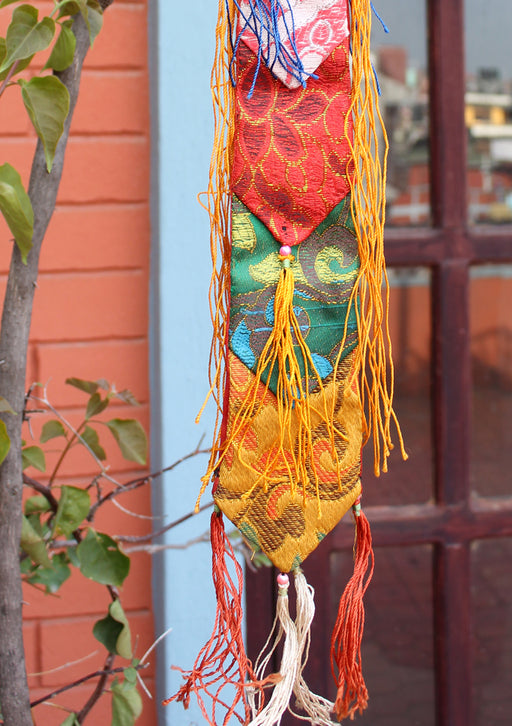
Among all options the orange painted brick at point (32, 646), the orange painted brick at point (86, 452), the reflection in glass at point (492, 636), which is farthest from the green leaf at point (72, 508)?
the reflection in glass at point (492, 636)

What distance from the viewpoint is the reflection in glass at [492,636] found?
1354 millimetres

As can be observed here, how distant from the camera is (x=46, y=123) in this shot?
57 centimetres

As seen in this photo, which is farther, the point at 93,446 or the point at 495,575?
the point at 495,575

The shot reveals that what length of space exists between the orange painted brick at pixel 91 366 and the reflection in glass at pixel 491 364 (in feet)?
1.98

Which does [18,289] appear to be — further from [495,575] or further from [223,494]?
[495,575]

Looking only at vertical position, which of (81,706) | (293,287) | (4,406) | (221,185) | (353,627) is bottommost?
(81,706)

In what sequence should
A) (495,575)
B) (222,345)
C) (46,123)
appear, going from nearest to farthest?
(46,123), (222,345), (495,575)

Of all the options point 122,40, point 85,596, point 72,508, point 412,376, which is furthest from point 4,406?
point 412,376

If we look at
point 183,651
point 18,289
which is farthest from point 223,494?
point 183,651

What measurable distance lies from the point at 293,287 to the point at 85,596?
28.9 inches

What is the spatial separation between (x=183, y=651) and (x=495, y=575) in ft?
2.21

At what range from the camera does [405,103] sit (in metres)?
1.30

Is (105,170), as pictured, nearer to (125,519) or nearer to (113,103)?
(113,103)

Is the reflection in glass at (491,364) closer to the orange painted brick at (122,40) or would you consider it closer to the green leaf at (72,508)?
the orange painted brick at (122,40)
